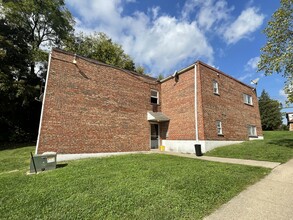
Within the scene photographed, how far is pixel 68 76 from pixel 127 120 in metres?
5.54

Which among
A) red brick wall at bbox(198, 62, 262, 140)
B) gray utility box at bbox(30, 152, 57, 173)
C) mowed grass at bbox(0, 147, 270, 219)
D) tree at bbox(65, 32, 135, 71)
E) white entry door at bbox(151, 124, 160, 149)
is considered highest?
tree at bbox(65, 32, 135, 71)

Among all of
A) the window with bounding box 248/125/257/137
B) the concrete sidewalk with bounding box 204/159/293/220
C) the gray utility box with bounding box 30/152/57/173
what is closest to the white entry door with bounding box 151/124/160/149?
the gray utility box with bounding box 30/152/57/173

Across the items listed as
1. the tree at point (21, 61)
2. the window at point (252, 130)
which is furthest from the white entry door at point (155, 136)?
the tree at point (21, 61)

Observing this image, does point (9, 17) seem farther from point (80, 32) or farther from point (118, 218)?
point (118, 218)

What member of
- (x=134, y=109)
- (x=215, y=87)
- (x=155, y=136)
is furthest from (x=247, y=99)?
(x=134, y=109)

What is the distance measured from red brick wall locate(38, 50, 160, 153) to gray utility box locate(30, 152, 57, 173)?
1992 mm

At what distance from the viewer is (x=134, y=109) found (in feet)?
47.9

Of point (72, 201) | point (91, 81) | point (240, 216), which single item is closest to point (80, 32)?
point (91, 81)

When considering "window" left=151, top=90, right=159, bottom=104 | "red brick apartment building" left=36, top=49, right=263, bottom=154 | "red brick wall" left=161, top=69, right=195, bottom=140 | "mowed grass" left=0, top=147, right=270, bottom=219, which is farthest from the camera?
"window" left=151, top=90, right=159, bottom=104

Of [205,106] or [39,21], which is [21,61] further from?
[205,106]

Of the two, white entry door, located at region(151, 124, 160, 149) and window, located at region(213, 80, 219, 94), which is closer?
window, located at region(213, 80, 219, 94)

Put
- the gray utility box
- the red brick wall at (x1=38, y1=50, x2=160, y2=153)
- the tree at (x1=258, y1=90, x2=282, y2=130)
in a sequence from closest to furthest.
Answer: the gray utility box < the red brick wall at (x1=38, y1=50, x2=160, y2=153) < the tree at (x1=258, y1=90, x2=282, y2=130)

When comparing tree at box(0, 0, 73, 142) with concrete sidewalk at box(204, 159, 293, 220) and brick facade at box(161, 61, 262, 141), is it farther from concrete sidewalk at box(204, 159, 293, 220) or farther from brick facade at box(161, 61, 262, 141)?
concrete sidewalk at box(204, 159, 293, 220)

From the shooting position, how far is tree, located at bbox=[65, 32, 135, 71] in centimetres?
2685
